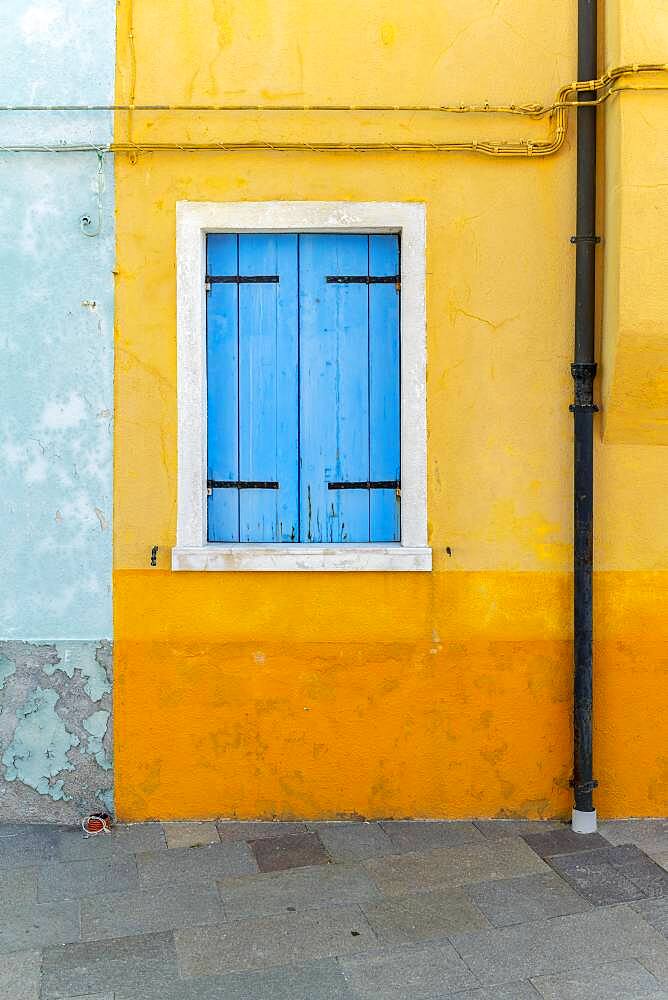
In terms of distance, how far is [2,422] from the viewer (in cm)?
509

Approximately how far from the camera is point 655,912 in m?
4.11

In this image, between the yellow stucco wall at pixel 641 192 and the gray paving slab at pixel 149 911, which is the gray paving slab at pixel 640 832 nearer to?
the gray paving slab at pixel 149 911

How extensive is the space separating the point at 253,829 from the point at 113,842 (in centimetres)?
70

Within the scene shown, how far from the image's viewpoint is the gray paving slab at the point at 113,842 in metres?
4.75

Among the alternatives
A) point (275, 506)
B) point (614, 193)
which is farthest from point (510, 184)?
point (275, 506)

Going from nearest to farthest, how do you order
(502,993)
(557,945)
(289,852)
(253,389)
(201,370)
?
(502,993) < (557,945) < (289,852) < (201,370) < (253,389)

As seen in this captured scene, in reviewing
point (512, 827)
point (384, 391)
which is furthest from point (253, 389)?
point (512, 827)

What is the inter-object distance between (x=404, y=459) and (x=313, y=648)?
1.08 metres

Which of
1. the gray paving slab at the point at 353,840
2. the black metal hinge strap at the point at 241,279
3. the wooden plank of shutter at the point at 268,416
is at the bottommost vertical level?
the gray paving slab at the point at 353,840

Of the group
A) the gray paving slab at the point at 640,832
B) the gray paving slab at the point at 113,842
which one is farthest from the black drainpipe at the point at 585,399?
the gray paving slab at the point at 113,842

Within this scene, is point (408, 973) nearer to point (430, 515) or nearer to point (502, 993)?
point (502, 993)

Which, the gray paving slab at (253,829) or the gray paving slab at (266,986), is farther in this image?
the gray paving slab at (253,829)

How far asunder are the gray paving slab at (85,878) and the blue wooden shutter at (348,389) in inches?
71.8

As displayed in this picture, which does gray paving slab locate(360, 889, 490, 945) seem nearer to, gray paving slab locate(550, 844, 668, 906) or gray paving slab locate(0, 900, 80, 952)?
gray paving slab locate(550, 844, 668, 906)
